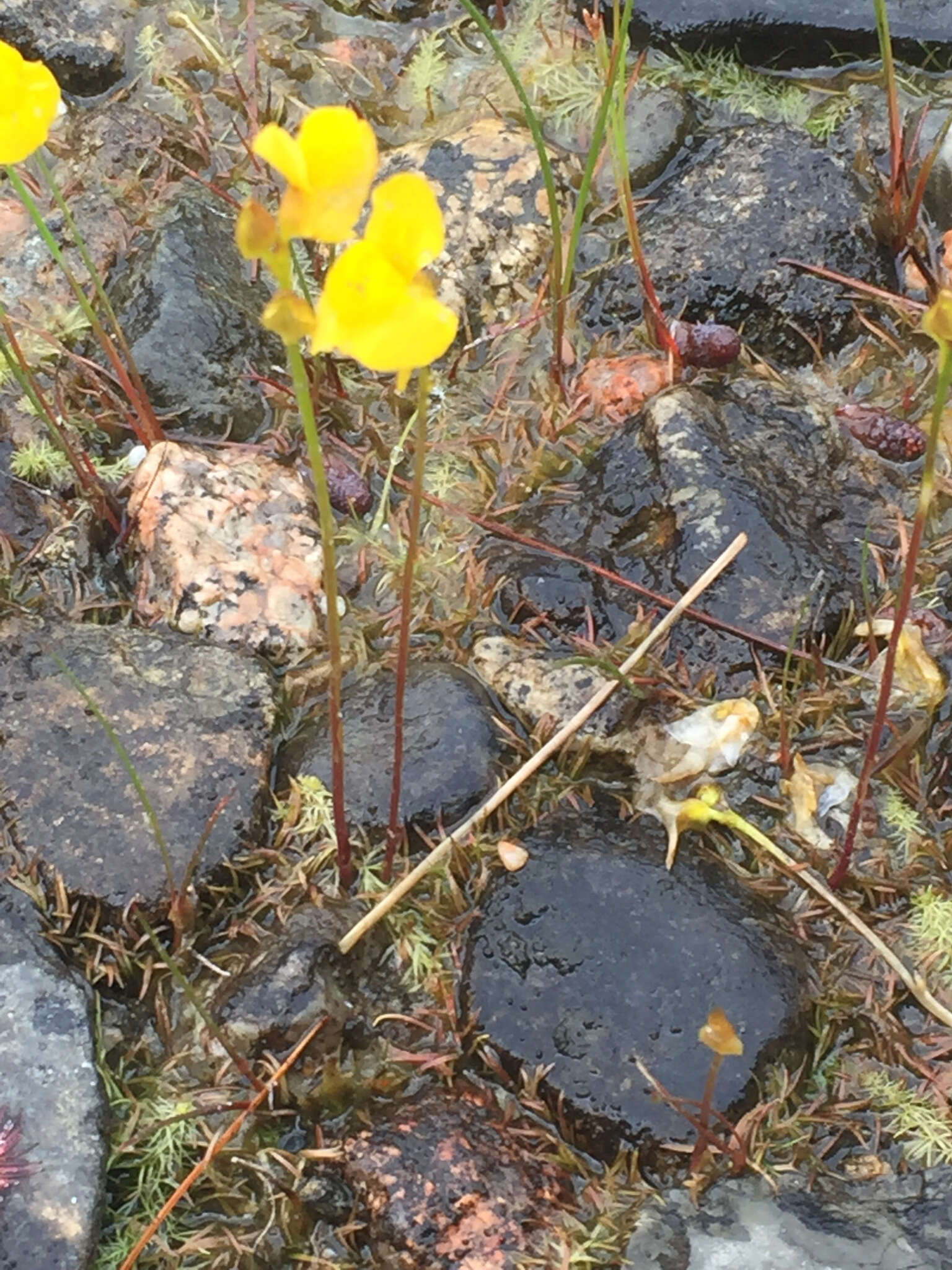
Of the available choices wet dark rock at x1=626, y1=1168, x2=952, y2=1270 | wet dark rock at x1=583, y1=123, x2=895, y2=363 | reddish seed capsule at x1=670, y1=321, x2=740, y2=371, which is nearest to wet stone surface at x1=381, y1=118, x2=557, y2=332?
wet dark rock at x1=583, y1=123, x2=895, y2=363

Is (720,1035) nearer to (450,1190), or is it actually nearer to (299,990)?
(450,1190)

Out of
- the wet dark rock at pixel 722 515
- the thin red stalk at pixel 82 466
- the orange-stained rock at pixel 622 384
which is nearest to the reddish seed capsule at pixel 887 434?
the wet dark rock at pixel 722 515

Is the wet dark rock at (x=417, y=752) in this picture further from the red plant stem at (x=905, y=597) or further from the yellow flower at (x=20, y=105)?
the yellow flower at (x=20, y=105)

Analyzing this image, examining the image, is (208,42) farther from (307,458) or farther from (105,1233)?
(105,1233)

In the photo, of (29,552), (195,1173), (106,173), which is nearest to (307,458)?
(29,552)

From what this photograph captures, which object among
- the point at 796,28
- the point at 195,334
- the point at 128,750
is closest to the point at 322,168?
the point at 128,750

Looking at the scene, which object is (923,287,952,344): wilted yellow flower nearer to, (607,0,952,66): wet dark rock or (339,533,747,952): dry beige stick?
(339,533,747,952): dry beige stick
